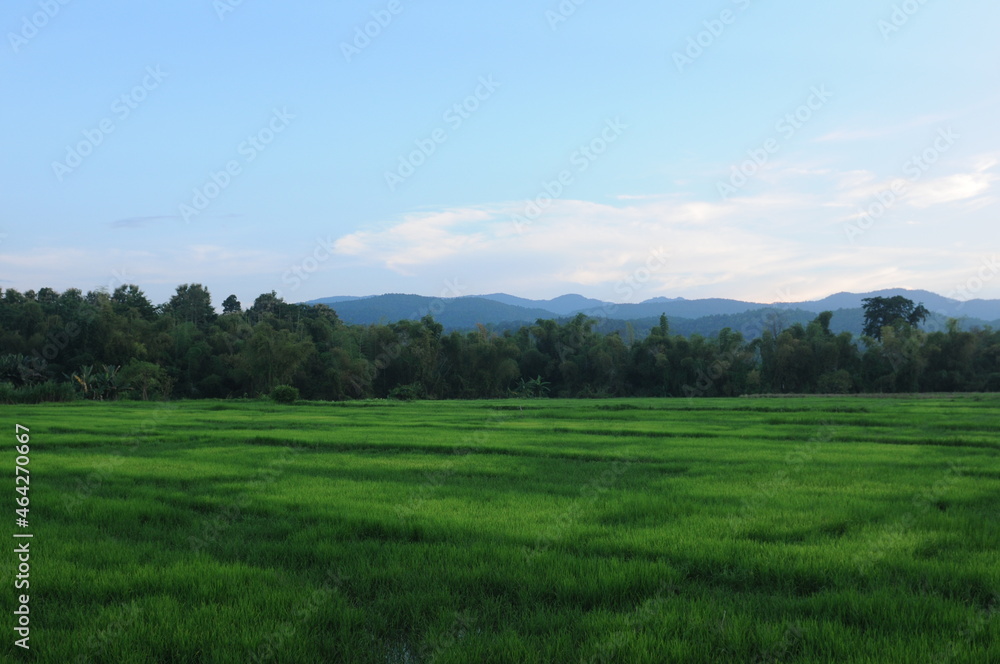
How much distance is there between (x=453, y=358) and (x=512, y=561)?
Answer: 205 ft

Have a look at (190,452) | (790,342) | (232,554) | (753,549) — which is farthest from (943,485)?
(790,342)

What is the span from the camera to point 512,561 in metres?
6.02

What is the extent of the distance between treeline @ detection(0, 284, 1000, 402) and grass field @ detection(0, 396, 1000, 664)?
5011cm

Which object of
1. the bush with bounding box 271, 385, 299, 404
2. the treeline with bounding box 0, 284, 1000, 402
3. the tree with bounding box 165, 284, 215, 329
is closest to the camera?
the bush with bounding box 271, 385, 299, 404

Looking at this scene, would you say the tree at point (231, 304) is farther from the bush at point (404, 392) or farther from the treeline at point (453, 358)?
the bush at point (404, 392)

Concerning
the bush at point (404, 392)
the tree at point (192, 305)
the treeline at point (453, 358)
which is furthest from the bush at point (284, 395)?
the tree at point (192, 305)

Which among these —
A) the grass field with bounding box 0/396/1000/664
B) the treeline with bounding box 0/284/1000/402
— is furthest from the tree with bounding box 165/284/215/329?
the grass field with bounding box 0/396/1000/664

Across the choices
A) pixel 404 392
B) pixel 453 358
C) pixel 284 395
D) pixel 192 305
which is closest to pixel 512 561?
pixel 284 395

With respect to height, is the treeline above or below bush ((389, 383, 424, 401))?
above

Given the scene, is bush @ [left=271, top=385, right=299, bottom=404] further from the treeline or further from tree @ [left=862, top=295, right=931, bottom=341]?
tree @ [left=862, top=295, right=931, bottom=341]

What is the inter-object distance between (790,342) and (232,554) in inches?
2606

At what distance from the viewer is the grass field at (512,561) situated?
4379 millimetres

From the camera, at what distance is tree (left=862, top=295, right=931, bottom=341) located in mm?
88500

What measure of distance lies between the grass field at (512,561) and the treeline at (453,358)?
164 feet
